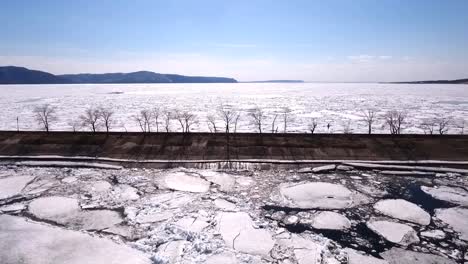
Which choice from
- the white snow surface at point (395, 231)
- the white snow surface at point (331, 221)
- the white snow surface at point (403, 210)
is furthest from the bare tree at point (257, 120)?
the white snow surface at point (395, 231)

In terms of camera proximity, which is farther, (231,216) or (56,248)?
(231,216)

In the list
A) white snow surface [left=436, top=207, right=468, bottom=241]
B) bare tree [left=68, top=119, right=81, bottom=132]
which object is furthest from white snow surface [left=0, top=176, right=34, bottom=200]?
bare tree [left=68, top=119, right=81, bottom=132]

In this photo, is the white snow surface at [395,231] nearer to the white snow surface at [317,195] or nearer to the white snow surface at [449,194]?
the white snow surface at [317,195]

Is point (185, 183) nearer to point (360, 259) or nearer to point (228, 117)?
point (360, 259)

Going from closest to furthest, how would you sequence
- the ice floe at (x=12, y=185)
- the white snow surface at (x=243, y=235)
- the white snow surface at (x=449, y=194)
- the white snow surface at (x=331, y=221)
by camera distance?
the white snow surface at (x=243, y=235), the white snow surface at (x=331, y=221), the white snow surface at (x=449, y=194), the ice floe at (x=12, y=185)

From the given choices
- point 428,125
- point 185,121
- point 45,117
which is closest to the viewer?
point 45,117

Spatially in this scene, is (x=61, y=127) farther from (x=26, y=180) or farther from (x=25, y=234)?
(x=25, y=234)

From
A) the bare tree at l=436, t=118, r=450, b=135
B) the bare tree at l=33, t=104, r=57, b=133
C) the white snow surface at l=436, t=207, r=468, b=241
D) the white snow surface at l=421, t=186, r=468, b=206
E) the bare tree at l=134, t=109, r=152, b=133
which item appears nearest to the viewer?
the white snow surface at l=436, t=207, r=468, b=241

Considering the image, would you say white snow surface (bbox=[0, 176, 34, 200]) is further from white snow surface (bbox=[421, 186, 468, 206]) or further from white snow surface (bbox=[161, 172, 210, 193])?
white snow surface (bbox=[421, 186, 468, 206])

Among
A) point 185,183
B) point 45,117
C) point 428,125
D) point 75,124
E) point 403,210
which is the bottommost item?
point 403,210

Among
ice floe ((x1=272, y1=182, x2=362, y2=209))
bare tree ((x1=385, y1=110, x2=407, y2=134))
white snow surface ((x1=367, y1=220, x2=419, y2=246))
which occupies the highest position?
bare tree ((x1=385, y1=110, x2=407, y2=134))

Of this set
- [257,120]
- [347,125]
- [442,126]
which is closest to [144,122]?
[257,120]
